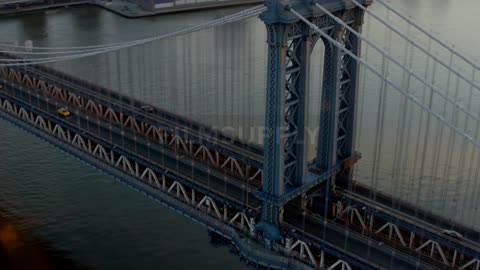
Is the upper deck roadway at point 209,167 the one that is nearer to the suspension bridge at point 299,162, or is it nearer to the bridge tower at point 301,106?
the suspension bridge at point 299,162

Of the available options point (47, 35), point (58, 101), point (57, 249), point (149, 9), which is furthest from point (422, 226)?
point (149, 9)

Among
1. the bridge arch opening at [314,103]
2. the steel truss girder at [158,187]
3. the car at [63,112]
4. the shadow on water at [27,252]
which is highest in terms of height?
the car at [63,112]

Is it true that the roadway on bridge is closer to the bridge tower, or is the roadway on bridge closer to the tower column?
the bridge tower

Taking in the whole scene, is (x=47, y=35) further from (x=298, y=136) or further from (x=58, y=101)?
(x=298, y=136)

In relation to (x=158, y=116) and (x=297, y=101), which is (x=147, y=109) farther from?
(x=297, y=101)

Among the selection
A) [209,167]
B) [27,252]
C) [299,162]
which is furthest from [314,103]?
[27,252]

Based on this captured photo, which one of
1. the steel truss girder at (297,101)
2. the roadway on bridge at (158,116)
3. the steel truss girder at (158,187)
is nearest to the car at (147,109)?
the roadway on bridge at (158,116)

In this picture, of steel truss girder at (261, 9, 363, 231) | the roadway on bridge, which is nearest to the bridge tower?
steel truss girder at (261, 9, 363, 231)
